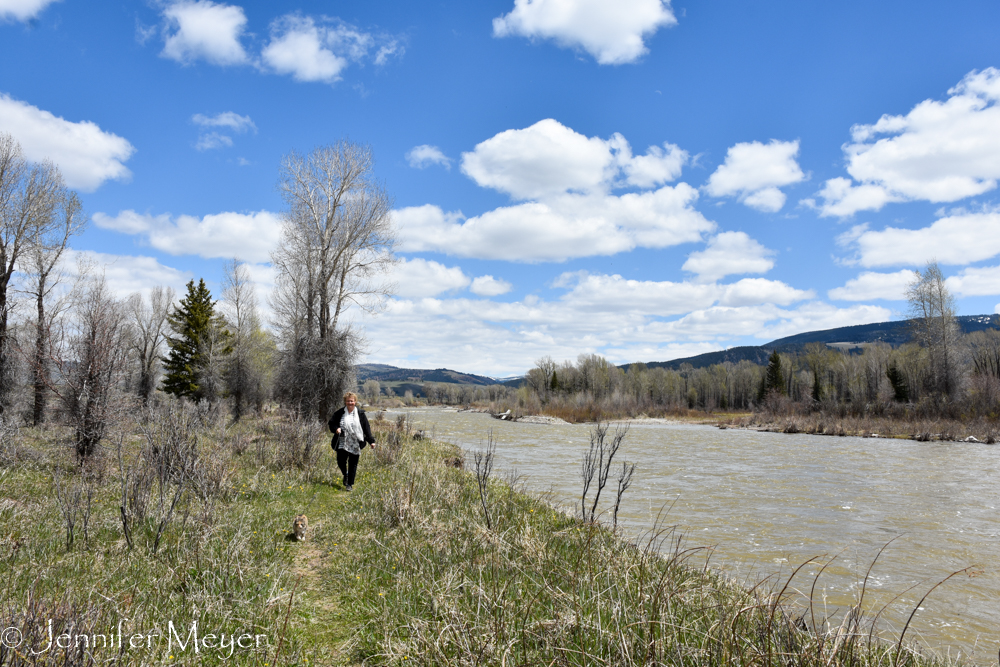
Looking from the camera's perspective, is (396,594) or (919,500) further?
(919,500)

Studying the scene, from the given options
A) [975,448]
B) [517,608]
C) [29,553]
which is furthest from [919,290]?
[29,553]

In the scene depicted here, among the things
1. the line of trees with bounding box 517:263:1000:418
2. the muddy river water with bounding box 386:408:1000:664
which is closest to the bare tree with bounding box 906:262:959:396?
the line of trees with bounding box 517:263:1000:418

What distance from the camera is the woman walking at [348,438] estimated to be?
9461mm

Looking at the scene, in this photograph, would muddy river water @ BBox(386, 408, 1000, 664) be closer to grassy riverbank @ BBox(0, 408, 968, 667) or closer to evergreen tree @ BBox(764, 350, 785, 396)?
grassy riverbank @ BBox(0, 408, 968, 667)

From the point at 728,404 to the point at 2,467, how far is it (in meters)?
111

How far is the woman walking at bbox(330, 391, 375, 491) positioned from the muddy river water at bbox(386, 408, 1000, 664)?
4295 mm

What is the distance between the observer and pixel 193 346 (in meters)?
36.7

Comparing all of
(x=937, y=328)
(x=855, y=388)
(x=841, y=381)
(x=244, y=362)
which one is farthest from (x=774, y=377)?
(x=244, y=362)

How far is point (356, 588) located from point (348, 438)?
16.5ft

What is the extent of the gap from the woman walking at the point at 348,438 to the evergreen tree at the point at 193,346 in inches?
1185

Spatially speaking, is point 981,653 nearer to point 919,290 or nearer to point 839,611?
point 839,611

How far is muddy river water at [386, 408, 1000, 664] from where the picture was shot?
588 cm

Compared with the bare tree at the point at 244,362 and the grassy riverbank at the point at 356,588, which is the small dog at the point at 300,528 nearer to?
the grassy riverbank at the point at 356,588

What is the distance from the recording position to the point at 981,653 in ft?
15.5
